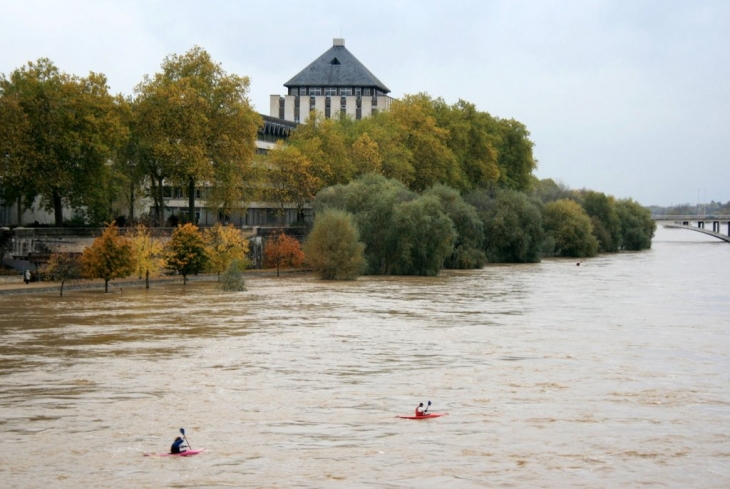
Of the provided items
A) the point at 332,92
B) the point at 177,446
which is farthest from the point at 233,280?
the point at 332,92

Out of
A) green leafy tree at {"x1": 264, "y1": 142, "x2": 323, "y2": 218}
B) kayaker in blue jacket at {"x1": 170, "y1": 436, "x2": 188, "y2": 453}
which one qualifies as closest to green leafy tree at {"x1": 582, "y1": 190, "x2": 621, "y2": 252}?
green leafy tree at {"x1": 264, "y1": 142, "x2": 323, "y2": 218}

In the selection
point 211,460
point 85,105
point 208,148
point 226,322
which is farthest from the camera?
point 208,148

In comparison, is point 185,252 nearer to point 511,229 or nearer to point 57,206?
point 57,206

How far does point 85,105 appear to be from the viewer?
7531 cm

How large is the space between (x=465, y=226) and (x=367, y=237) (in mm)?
11612

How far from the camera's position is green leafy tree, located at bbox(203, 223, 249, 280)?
265ft

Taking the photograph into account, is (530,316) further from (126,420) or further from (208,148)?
(208,148)

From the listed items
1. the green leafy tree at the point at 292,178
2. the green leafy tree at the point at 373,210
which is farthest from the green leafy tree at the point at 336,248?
the green leafy tree at the point at 292,178

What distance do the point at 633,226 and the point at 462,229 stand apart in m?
61.0

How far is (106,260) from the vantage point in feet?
222

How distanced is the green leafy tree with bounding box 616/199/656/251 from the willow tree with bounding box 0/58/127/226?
285ft

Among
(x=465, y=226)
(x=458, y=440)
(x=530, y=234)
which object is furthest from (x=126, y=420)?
(x=530, y=234)

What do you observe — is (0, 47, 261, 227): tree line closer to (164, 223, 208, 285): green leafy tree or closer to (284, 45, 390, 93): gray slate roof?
(164, 223, 208, 285): green leafy tree

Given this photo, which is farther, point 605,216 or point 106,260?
point 605,216
